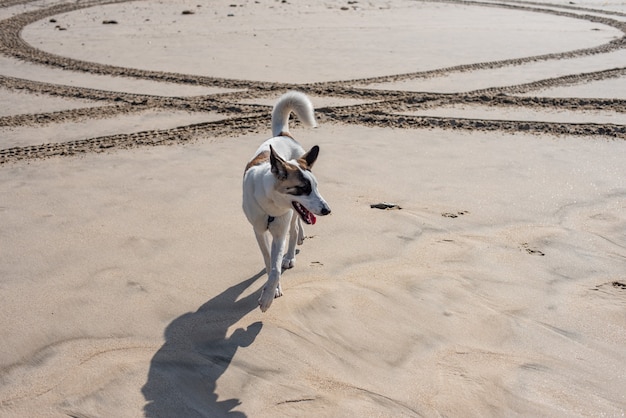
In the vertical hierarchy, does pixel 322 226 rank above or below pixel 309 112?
below

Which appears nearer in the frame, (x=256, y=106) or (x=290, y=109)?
(x=290, y=109)

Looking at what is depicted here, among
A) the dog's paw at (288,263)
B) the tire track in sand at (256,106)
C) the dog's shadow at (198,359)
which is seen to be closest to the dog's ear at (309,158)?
the dog's paw at (288,263)

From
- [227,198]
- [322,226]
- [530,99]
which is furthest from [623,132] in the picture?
[227,198]

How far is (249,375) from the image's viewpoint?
416 cm

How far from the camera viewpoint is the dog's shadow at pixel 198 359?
3.86 metres

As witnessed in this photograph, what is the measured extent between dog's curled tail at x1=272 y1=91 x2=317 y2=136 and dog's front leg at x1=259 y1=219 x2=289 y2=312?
1.44m

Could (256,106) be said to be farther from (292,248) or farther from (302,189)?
(302,189)

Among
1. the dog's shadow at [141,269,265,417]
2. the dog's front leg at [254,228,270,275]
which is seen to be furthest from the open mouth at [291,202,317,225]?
the dog's shadow at [141,269,265,417]

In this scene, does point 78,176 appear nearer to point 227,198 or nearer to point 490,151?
point 227,198

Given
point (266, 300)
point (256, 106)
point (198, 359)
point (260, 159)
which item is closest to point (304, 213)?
point (266, 300)

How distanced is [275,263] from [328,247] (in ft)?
3.95

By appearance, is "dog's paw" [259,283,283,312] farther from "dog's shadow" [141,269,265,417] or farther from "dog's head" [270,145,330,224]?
"dog's head" [270,145,330,224]

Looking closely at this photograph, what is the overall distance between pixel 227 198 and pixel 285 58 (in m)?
7.19

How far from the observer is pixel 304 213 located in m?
4.61
